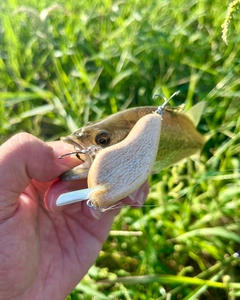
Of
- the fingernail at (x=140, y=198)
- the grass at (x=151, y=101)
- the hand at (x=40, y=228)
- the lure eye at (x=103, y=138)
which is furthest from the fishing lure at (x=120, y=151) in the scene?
the grass at (x=151, y=101)

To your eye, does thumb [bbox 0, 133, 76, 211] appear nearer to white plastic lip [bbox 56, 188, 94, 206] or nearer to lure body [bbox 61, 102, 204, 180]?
lure body [bbox 61, 102, 204, 180]

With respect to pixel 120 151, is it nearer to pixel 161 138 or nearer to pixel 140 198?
pixel 161 138

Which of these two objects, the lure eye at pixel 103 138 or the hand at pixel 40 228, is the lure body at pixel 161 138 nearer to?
the lure eye at pixel 103 138

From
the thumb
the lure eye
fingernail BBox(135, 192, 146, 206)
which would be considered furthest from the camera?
fingernail BBox(135, 192, 146, 206)

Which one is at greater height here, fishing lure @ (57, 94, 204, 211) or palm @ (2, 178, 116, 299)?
fishing lure @ (57, 94, 204, 211)

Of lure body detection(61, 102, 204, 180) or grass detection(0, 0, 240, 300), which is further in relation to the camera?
grass detection(0, 0, 240, 300)

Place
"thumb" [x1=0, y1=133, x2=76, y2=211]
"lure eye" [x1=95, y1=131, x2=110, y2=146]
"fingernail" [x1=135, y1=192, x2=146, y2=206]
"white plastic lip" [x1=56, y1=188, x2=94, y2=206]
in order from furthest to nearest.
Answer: "fingernail" [x1=135, y1=192, x2=146, y2=206] < "thumb" [x1=0, y1=133, x2=76, y2=211] < "lure eye" [x1=95, y1=131, x2=110, y2=146] < "white plastic lip" [x1=56, y1=188, x2=94, y2=206]

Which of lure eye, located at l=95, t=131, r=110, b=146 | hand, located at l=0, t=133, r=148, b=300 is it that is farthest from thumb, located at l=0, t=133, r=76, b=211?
lure eye, located at l=95, t=131, r=110, b=146
